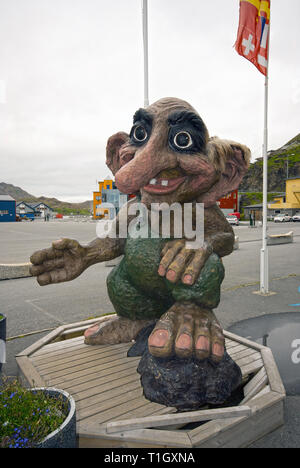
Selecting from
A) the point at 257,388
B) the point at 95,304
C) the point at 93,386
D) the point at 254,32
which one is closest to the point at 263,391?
the point at 257,388

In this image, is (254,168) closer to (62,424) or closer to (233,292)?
(233,292)

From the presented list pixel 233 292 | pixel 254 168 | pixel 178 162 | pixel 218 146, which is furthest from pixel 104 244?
pixel 254 168

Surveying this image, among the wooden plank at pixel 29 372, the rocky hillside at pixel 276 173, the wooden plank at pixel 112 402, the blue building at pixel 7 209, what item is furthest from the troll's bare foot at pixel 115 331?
the rocky hillside at pixel 276 173

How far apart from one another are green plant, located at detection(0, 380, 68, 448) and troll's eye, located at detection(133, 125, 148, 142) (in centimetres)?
152

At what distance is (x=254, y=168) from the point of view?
62.7m

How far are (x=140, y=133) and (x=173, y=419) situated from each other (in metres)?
1.64

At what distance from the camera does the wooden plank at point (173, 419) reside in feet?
5.21

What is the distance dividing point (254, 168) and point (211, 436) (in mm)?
65842

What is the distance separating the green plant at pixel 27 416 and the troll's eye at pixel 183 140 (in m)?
1.50

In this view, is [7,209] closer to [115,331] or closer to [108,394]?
[115,331]

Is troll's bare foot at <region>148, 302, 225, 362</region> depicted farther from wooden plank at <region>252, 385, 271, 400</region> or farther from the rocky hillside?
the rocky hillside

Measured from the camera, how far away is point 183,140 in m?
1.88

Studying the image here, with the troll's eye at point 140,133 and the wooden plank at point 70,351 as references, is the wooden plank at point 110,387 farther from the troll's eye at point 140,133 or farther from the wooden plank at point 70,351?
the troll's eye at point 140,133
